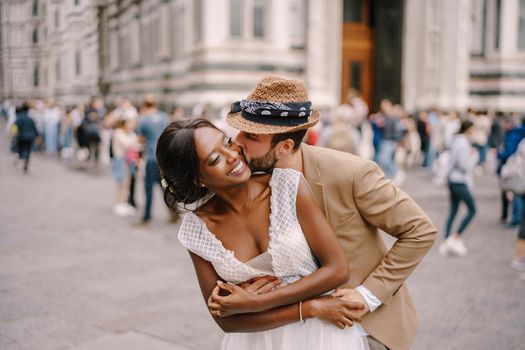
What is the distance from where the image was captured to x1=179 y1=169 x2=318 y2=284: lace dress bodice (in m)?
2.15

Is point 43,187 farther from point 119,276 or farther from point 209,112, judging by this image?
point 119,276

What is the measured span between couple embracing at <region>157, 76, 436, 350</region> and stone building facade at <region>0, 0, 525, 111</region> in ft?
45.2

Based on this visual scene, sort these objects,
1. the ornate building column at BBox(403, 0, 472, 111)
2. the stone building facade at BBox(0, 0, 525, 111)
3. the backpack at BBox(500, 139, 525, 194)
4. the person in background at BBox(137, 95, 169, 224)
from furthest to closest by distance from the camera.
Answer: the ornate building column at BBox(403, 0, 472, 111)
the stone building facade at BBox(0, 0, 525, 111)
the person in background at BBox(137, 95, 169, 224)
the backpack at BBox(500, 139, 525, 194)

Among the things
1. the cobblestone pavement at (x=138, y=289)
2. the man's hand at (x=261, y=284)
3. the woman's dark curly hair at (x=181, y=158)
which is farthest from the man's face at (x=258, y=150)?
the cobblestone pavement at (x=138, y=289)

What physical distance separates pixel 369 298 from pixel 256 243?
1.48 ft

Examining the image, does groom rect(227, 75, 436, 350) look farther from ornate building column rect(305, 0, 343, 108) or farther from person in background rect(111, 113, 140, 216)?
ornate building column rect(305, 0, 343, 108)

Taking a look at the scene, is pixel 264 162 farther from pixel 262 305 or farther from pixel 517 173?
pixel 517 173

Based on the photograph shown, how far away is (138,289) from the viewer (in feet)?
20.0

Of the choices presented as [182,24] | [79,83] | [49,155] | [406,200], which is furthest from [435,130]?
[406,200]

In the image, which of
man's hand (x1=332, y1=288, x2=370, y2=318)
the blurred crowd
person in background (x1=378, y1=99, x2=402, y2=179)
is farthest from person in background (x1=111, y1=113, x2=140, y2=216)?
man's hand (x1=332, y1=288, x2=370, y2=318)

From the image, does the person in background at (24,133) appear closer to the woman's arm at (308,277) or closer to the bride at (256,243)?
the bride at (256,243)

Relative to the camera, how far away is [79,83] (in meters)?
20.9

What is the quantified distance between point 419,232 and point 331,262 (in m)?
0.35

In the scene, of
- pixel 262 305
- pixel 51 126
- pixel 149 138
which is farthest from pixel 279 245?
pixel 51 126
